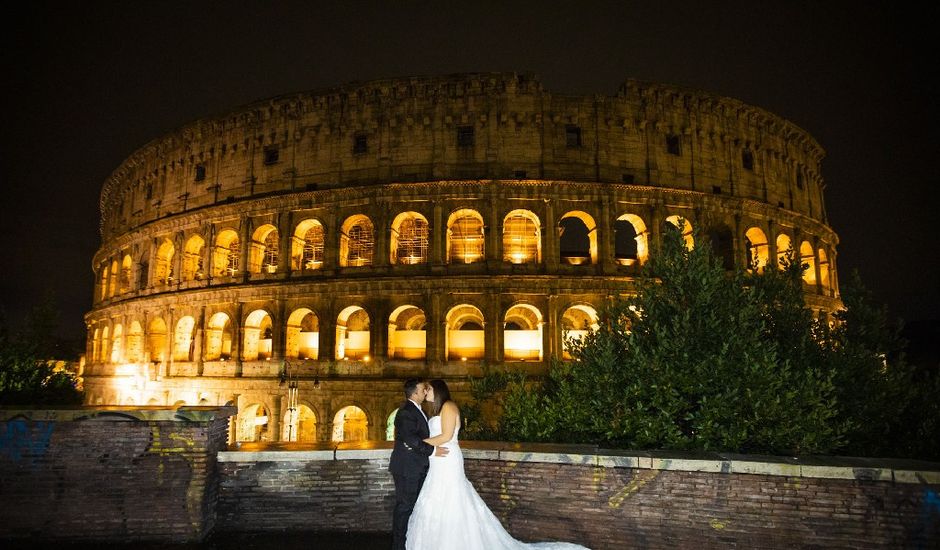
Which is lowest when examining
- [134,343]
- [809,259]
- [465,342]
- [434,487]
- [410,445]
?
[434,487]

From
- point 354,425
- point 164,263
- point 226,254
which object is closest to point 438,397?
point 354,425

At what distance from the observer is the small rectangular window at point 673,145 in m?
22.3

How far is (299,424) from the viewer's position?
21.8m

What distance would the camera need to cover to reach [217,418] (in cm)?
721

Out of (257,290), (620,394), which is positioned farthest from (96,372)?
(620,394)

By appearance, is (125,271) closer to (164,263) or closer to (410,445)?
(164,263)

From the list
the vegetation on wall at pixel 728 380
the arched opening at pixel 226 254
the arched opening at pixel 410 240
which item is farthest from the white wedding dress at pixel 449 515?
the arched opening at pixel 226 254

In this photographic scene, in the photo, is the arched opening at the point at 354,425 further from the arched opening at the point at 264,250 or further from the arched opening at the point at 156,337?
the arched opening at the point at 156,337

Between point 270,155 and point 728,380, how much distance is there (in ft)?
71.3

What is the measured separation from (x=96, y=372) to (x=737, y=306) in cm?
3189

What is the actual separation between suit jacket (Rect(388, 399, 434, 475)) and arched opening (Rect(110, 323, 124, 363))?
2710 centimetres

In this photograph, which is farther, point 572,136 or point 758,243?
point 758,243

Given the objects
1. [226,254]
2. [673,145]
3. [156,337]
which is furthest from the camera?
[156,337]

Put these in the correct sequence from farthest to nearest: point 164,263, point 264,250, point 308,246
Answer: point 164,263
point 264,250
point 308,246
